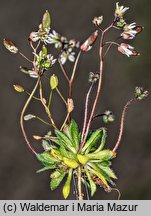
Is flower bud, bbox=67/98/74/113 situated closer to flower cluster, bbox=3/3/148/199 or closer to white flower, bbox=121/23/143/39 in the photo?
flower cluster, bbox=3/3/148/199

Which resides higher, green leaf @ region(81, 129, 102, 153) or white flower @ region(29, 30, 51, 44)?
white flower @ region(29, 30, 51, 44)

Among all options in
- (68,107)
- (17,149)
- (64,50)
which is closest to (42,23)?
(64,50)

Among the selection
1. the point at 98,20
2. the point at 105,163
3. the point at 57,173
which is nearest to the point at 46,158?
the point at 57,173

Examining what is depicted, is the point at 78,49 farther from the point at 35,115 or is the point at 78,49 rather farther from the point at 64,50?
the point at 35,115

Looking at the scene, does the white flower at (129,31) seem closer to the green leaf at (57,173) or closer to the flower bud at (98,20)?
the flower bud at (98,20)

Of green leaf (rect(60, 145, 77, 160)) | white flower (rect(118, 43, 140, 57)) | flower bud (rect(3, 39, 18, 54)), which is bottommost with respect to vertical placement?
green leaf (rect(60, 145, 77, 160))

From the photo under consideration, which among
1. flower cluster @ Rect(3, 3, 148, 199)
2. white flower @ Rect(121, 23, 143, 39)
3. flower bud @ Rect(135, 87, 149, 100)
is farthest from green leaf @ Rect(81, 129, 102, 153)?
white flower @ Rect(121, 23, 143, 39)

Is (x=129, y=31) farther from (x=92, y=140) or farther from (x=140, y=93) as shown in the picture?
(x=92, y=140)
